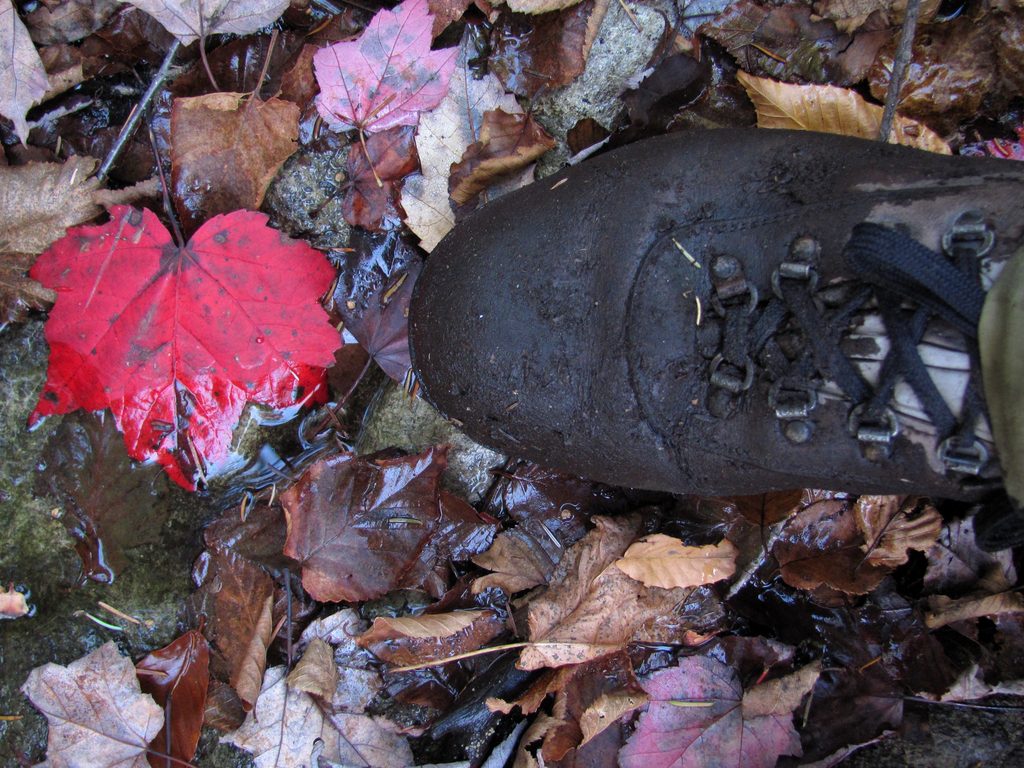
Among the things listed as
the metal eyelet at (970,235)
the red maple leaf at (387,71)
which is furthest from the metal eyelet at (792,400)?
the red maple leaf at (387,71)

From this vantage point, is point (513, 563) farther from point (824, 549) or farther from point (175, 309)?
point (175, 309)

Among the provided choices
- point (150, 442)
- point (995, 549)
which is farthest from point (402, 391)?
point (995, 549)

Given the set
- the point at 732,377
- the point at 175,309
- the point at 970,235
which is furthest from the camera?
the point at 175,309

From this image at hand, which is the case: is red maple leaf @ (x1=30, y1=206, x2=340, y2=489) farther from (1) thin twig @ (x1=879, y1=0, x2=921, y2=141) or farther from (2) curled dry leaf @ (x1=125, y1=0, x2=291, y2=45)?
(1) thin twig @ (x1=879, y1=0, x2=921, y2=141)

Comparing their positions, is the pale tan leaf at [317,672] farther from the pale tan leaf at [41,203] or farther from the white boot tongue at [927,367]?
the white boot tongue at [927,367]

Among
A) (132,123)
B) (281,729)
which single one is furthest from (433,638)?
(132,123)

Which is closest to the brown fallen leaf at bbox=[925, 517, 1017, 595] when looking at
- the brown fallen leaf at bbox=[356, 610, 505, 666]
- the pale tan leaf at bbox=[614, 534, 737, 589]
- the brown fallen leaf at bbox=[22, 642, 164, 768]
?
the pale tan leaf at bbox=[614, 534, 737, 589]

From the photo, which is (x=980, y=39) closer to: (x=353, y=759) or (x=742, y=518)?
(x=742, y=518)
